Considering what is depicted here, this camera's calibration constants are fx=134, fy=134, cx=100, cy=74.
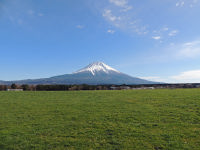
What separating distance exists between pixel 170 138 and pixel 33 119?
32.5 feet

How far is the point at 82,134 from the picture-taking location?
7977 millimetres

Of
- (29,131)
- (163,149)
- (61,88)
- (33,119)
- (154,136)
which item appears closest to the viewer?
(163,149)

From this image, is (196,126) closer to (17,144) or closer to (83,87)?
(17,144)

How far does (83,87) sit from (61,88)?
9426mm

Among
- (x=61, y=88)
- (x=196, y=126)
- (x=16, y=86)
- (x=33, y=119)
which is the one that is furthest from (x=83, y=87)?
(x=196, y=126)

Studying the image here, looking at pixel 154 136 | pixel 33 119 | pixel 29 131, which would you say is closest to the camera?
pixel 154 136

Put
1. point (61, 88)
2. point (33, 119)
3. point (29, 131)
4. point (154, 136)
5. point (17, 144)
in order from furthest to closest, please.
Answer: point (61, 88) → point (33, 119) → point (29, 131) → point (154, 136) → point (17, 144)

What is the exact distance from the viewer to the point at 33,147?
6.63m

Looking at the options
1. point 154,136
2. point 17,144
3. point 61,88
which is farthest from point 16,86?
point 154,136

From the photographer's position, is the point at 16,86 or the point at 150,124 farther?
the point at 16,86

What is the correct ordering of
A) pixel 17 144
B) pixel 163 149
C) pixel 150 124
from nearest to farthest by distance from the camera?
1. pixel 163 149
2. pixel 17 144
3. pixel 150 124

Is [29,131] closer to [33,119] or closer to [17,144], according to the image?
[17,144]

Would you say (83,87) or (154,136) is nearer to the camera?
(154,136)

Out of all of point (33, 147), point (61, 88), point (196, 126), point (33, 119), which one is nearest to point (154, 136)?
point (196, 126)
